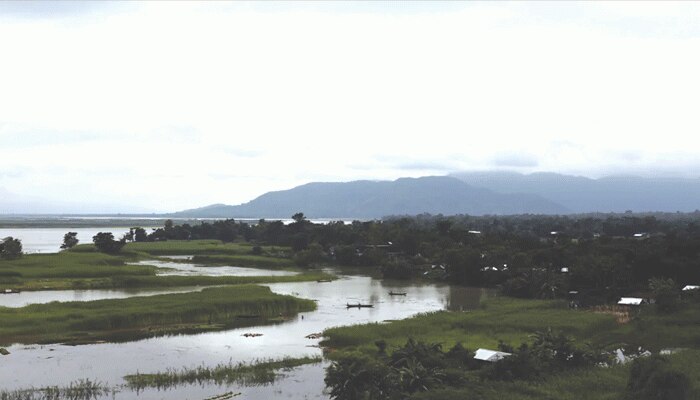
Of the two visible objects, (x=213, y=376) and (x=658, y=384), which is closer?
(x=658, y=384)

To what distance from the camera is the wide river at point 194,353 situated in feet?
79.8

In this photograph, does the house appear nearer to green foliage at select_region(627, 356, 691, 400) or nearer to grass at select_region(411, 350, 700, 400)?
grass at select_region(411, 350, 700, 400)

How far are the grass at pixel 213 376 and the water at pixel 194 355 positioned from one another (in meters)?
0.57

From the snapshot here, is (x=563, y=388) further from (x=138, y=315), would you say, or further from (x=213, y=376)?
(x=138, y=315)

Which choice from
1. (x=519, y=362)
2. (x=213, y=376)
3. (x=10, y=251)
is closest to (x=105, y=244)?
(x=10, y=251)

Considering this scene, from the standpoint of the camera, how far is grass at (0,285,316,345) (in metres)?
33.8

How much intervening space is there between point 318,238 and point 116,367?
67599mm

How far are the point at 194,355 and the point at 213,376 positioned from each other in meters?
4.49

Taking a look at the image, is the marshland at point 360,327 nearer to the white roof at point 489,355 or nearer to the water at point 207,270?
the white roof at point 489,355

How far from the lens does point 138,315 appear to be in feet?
121

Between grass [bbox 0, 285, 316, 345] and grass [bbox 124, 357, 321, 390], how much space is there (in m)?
8.70

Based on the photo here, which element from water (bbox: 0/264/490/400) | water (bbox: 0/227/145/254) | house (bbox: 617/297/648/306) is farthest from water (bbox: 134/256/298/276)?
house (bbox: 617/297/648/306)

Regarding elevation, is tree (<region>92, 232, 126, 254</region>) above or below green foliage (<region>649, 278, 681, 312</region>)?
above

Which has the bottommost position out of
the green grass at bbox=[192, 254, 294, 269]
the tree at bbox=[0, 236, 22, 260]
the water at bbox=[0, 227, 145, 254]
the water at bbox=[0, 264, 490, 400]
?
the water at bbox=[0, 264, 490, 400]
